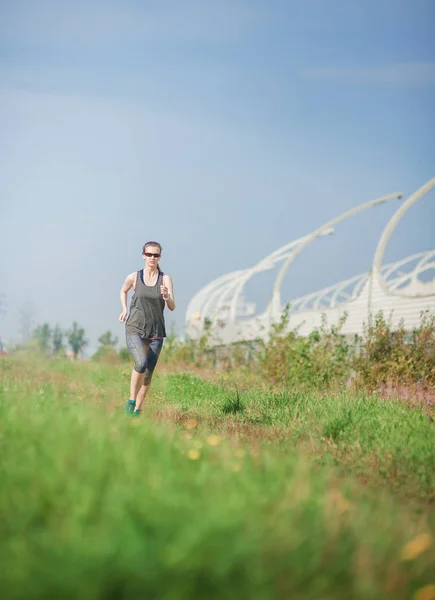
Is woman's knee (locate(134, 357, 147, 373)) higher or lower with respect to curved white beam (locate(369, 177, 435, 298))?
lower

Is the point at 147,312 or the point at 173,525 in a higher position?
the point at 147,312

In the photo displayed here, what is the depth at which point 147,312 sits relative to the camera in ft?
26.2

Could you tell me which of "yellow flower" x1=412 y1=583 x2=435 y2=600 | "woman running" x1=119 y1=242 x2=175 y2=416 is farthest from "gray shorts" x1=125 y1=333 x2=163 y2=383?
"yellow flower" x1=412 y1=583 x2=435 y2=600

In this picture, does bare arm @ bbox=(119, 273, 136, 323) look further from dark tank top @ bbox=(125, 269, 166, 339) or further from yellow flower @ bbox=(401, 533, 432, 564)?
yellow flower @ bbox=(401, 533, 432, 564)

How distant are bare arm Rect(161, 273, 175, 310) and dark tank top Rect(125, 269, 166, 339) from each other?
1.9 inches

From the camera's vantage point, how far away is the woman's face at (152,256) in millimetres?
8039

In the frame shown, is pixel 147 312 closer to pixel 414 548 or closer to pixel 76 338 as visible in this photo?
pixel 414 548

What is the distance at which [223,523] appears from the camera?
8.17 feet

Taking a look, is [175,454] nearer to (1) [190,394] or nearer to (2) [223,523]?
(2) [223,523]

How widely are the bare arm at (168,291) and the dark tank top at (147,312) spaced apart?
0.16ft

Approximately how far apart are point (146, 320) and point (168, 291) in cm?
38

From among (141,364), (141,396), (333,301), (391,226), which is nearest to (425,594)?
(141,364)

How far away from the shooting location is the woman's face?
316 inches

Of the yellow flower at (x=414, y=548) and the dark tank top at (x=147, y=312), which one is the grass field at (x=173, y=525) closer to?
the yellow flower at (x=414, y=548)
